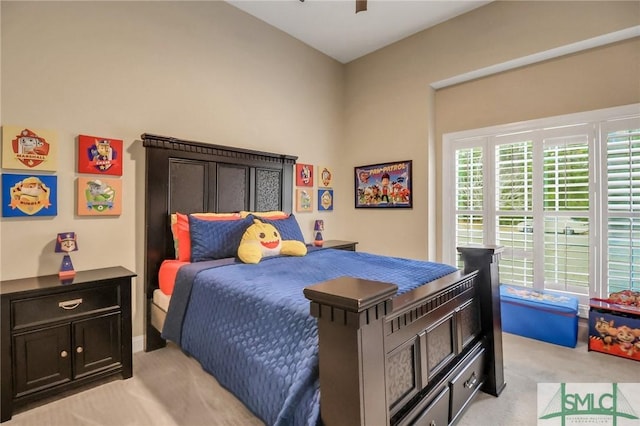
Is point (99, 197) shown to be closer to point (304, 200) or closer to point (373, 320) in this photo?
point (304, 200)

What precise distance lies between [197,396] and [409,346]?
55.4 inches

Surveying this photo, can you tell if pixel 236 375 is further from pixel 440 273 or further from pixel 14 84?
pixel 14 84

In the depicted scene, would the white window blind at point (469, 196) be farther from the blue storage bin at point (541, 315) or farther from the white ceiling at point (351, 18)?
the white ceiling at point (351, 18)

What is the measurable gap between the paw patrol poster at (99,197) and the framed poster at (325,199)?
7.77 ft

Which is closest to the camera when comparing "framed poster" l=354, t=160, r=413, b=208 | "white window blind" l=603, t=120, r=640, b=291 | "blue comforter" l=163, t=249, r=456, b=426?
"blue comforter" l=163, t=249, r=456, b=426

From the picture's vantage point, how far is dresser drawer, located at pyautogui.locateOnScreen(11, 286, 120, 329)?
178 cm

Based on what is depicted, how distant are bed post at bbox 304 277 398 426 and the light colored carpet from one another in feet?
3.17

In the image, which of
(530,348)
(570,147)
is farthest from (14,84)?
(570,147)

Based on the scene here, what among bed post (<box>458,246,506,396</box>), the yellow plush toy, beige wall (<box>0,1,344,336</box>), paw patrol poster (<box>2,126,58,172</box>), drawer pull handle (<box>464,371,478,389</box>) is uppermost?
beige wall (<box>0,1,344,336</box>)

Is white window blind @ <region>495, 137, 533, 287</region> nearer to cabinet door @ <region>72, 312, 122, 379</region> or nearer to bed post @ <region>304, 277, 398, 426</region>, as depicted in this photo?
bed post @ <region>304, 277, 398, 426</region>

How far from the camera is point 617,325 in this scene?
7.97 ft

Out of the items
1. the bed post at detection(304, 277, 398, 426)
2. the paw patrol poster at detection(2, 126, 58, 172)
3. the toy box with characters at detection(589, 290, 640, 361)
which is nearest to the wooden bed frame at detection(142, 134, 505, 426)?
the bed post at detection(304, 277, 398, 426)

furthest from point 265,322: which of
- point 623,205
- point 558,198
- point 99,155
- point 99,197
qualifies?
point 623,205

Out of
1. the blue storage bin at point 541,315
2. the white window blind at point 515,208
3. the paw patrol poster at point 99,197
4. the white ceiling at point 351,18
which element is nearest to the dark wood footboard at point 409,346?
the blue storage bin at point 541,315
